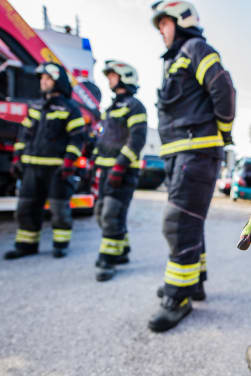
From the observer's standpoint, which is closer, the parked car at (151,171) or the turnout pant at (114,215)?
the turnout pant at (114,215)

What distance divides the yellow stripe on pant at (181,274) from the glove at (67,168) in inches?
59.4

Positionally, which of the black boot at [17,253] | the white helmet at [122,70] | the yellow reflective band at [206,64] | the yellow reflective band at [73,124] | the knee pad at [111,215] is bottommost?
the black boot at [17,253]

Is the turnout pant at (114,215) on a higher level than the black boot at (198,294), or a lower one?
higher

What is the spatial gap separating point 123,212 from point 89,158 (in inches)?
59.0

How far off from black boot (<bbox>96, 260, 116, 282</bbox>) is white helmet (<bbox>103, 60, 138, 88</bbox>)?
162cm

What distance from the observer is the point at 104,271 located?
2.56 metres

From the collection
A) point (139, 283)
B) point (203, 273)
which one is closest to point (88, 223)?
point (139, 283)

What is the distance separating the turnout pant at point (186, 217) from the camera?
5.91ft

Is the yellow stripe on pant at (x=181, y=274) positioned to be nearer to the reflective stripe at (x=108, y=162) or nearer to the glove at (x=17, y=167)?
the reflective stripe at (x=108, y=162)

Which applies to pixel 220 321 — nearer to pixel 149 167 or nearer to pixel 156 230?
pixel 156 230

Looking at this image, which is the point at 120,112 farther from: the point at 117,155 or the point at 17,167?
the point at 17,167

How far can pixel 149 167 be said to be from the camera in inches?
488

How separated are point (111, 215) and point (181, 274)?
40.3 inches

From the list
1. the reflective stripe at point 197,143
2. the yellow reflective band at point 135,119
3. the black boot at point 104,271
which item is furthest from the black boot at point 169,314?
the yellow reflective band at point 135,119
